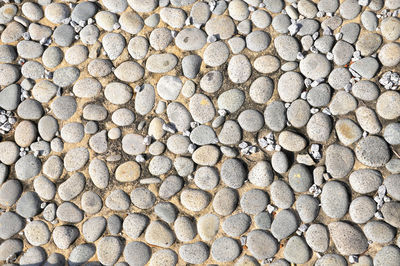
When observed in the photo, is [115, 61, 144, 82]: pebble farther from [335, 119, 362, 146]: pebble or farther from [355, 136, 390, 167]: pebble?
[355, 136, 390, 167]: pebble

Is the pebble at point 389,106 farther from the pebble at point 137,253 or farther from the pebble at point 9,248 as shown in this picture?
the pebble at point 9,248

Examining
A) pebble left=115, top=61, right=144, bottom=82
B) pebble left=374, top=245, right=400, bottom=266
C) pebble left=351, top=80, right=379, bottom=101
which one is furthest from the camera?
pebble left=115, top=61, right=144, bottom=82

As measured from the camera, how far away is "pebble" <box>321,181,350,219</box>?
1682 mm

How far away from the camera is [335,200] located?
1685 mm

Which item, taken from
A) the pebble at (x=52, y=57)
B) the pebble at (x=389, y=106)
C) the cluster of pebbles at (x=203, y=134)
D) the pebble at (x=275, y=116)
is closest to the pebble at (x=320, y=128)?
the cluster of pebbles at (x=203, y=134)

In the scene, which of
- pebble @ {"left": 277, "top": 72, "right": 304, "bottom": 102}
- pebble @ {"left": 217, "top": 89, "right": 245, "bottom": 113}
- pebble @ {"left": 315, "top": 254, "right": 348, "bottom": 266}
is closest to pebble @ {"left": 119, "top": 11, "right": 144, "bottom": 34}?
pebble @ {"left": 217, "top": 89, "right": 245, "bottom": 113}

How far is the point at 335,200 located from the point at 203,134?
65 cm

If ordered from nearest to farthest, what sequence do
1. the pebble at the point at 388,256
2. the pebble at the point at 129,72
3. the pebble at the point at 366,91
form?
the pebble at the point at 388,256
the pebble at the point at 366,91
the pebble at the point at 129,72

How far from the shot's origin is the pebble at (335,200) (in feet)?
5.52

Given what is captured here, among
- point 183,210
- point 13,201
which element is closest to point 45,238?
point 13,201

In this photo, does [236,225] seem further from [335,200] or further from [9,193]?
[9,193]

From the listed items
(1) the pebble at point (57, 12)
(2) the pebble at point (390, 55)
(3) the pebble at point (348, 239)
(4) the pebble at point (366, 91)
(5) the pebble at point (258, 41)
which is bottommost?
(3) the pebble at point (348, 239)

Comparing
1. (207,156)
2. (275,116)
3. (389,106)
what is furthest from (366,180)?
(207,156)

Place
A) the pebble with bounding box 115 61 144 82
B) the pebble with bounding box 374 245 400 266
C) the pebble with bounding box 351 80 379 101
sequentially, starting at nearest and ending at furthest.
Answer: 1. the pebble with bounding box 374 245 400 266
2. the pebble with bounding box 351 80 379 101
3. the pebble with bounding box 115 61 144 82
